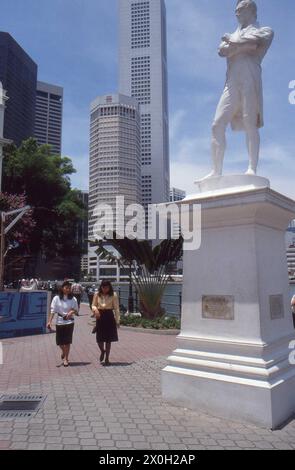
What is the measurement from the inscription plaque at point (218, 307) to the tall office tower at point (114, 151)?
96.6 meters

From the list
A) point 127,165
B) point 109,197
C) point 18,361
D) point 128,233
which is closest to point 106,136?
point 127,165

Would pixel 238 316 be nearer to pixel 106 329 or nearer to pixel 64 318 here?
pixel 106 329

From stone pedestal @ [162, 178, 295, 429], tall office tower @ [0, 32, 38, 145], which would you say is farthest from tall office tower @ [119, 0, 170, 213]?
stone pedestal @ [162, 178, 295, 429]

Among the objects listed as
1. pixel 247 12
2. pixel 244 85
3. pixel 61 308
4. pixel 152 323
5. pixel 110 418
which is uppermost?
pixel 247 12

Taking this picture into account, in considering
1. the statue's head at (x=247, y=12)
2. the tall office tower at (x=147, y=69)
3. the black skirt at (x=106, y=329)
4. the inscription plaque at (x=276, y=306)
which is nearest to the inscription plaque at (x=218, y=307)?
the inscription plaque at (x=276, y=306)

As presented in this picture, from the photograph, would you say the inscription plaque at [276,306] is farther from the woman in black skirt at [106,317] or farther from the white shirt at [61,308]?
the white shirt at [61,308]

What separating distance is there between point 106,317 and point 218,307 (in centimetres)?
326

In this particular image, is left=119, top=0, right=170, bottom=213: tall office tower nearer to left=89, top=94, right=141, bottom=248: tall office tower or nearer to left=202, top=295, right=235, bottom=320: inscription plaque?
left=89, top=94, right=141, bottom=248: tall office tower

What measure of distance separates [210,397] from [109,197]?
323 feet

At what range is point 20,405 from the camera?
4.85 m

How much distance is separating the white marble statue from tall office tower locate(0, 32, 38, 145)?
6380cm

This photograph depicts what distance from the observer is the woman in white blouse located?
7.52 meters

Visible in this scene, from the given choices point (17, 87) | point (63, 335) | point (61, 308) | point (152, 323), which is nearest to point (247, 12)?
A: point (61, 308)
